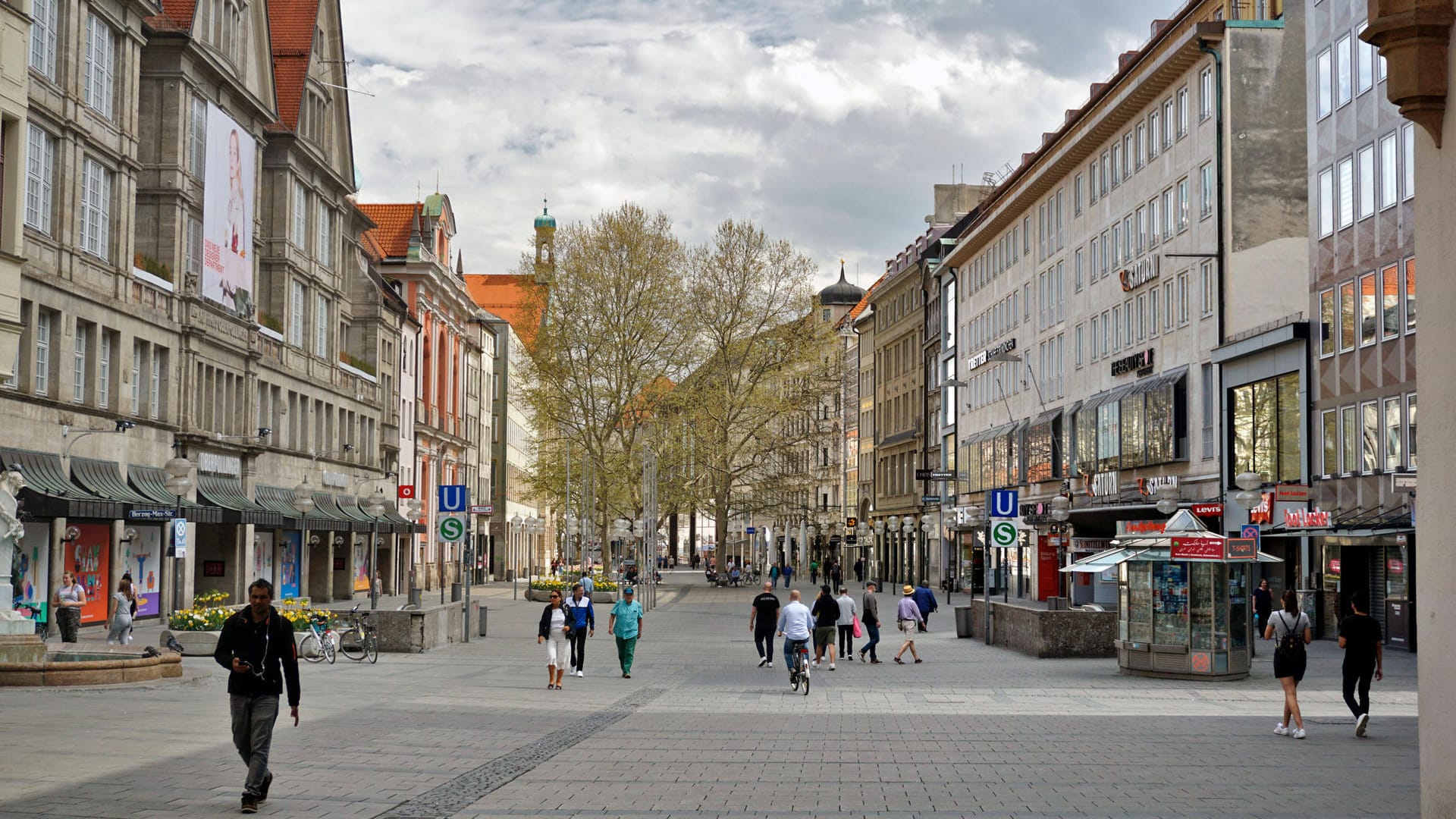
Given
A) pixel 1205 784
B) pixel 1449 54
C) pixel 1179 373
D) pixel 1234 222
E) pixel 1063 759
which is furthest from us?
pixel 1179 373

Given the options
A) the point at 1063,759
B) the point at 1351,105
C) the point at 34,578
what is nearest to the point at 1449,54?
the point at 1063,759

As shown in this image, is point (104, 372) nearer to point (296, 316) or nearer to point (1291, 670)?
point (296, 316)

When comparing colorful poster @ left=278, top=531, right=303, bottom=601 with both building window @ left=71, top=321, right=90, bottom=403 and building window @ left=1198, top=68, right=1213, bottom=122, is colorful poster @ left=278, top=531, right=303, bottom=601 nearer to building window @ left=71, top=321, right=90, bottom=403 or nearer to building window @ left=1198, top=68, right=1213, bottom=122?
building window @ left=71, top=321, right=90, bottom=403

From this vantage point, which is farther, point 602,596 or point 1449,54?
point 602,596

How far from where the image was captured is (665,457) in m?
69.6

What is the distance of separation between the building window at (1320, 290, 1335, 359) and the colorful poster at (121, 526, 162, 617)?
1174 inches

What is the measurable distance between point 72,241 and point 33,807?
2891 centimetres

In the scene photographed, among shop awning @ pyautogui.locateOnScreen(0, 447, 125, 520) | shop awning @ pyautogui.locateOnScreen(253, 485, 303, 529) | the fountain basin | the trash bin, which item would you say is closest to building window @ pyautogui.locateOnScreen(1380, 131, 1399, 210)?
the trash bin

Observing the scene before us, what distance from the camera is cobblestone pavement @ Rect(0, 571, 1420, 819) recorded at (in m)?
12.3

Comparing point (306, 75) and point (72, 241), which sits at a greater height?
point (306, 75)

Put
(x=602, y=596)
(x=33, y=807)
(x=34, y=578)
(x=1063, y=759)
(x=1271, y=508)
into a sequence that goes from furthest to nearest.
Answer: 1. (x=602, y=596)
2. (x=1271, y=508)
3. (x=34, y=578)
4. (x=1063, y=759)
5. (x=33, y=807)

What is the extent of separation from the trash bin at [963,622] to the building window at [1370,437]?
9.48 metres

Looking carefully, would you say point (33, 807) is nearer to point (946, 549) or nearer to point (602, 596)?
point (602, 596)

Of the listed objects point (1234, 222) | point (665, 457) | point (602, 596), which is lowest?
point (602, 596)
